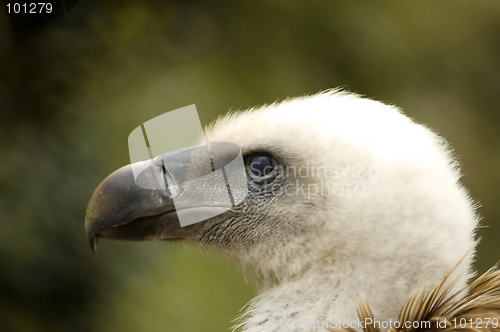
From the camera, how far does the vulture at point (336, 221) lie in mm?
1002

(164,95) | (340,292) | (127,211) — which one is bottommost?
(340,292)

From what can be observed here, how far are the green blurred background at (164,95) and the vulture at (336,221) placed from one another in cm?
59

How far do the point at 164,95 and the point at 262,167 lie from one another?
3.59 feet

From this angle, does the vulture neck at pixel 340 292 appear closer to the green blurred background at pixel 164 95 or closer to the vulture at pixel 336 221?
the vulture at pixel 336 221

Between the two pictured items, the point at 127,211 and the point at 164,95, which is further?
the point at 164,95

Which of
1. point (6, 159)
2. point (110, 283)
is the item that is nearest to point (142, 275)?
point (110, 283)

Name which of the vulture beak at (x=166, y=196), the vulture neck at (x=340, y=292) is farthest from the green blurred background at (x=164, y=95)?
the vulture neck at (x=340, y=292)

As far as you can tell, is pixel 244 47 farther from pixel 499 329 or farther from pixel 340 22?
pixel 499 329

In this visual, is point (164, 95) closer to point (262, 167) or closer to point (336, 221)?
point (262, 167)

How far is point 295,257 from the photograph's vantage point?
1107 mm

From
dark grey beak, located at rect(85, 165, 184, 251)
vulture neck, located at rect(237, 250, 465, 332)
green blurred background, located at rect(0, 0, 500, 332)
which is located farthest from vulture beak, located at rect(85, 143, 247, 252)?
green blurred background, located at rect(0, 0, 500, 332)

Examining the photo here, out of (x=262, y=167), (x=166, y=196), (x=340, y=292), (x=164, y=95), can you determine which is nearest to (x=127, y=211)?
(x=166, y=196)

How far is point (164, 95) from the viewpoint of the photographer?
2.21 m

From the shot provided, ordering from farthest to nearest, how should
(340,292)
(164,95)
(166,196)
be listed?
(164,95)
(166,196)
(340,292)
